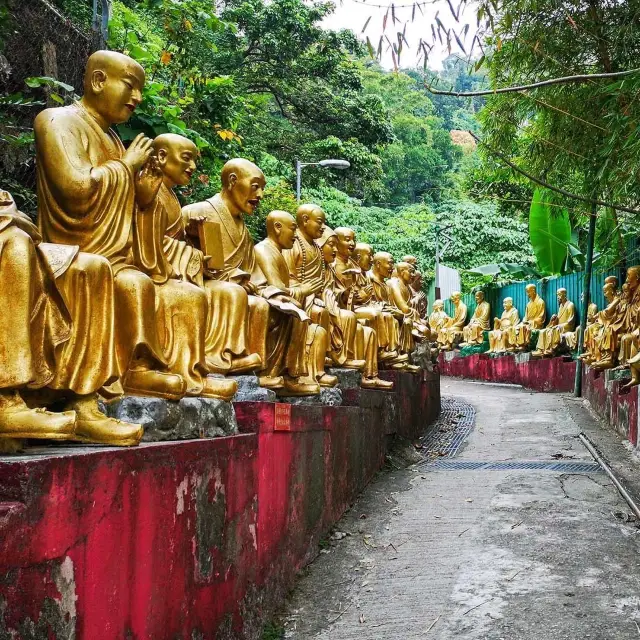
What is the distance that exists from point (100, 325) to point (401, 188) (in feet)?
136

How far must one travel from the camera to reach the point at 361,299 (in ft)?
34.2

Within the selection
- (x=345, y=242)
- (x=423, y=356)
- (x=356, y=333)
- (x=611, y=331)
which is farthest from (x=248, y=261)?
(x=611, y=331)

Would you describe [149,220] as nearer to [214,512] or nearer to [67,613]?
[214,512]

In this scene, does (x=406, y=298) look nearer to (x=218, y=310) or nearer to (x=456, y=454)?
(x=456, y=454)

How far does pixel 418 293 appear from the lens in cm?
1530

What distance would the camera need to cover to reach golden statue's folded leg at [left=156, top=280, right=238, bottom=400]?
408 cm

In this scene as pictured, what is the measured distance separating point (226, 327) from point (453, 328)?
966 inches

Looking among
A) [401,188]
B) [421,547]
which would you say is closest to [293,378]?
[421,547]

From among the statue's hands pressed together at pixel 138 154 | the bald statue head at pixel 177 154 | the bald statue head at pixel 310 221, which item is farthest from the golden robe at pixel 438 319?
the statue's hands pressed together at pixel 138 154

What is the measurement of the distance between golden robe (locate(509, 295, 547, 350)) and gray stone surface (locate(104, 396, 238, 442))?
1910 centimetres

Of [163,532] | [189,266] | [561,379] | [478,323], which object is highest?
[478,323]

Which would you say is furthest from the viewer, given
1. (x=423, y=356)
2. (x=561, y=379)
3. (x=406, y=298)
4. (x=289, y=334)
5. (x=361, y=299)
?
(x=561, y=379)

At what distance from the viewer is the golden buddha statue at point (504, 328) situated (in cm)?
2381

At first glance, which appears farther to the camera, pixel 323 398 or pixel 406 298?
pixel 406 298
